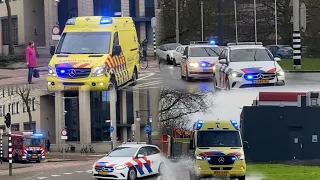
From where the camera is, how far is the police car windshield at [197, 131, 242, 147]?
45.5 ft

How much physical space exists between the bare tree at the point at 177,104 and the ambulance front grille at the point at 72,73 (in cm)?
109

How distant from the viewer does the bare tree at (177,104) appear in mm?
8613

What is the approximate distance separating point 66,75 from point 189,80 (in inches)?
108

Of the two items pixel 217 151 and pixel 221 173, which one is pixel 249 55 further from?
pixel 221 173

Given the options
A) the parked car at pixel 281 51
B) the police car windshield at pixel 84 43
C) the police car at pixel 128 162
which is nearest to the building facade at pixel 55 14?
the police car windshield at pixel 84 43

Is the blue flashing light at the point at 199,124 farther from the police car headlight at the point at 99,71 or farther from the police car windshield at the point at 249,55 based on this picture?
the police car headlight at the point at 99,71

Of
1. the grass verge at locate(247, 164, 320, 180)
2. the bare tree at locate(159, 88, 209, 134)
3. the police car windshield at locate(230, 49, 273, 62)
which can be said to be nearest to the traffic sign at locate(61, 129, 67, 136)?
the bare tree at locate(159, 88, 209, 134)

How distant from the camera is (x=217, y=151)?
13.8m

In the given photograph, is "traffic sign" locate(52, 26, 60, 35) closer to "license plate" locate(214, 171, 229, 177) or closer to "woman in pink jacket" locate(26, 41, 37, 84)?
"woman in pink jacket" locate(26, 41, 37, 84)

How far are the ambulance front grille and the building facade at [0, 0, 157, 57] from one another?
930 millimetres

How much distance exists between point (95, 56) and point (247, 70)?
9.57 feet

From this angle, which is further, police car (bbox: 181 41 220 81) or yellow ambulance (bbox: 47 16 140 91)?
police car (bbox: 181 41 220 81)

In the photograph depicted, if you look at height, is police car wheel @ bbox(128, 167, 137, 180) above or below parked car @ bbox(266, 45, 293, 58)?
below

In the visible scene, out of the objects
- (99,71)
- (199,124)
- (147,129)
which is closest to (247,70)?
(147,129)
